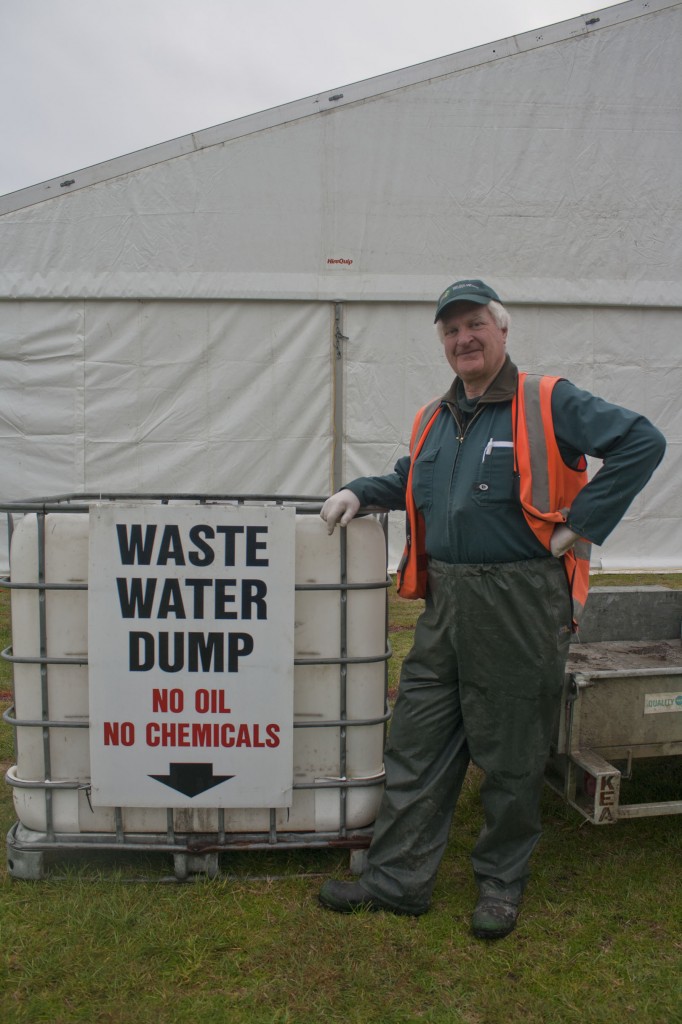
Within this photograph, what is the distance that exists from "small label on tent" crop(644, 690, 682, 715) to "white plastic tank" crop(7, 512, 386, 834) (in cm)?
96

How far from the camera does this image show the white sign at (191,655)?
8.85ft

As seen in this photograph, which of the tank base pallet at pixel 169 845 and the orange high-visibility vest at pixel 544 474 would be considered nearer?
the orange high-visibility vest at pixel 544 474

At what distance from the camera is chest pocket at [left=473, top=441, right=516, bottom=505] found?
100 inches

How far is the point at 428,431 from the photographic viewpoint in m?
2.87

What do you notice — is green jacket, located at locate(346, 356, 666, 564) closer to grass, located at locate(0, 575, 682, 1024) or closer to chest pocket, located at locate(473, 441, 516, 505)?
chest pocket, located at locate(473, 441, 516, 505)

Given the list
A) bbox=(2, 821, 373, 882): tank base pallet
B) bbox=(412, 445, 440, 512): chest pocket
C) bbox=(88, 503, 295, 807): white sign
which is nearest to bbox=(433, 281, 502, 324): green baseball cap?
bbox=(412, 445, 440, 512): chest pocket

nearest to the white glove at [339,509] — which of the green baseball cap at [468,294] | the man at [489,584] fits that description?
the man at [489,584]

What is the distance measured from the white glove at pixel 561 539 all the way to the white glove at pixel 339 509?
2.19ft

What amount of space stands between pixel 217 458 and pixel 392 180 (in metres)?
3.58

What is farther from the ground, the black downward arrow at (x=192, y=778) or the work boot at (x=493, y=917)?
the black downward arrow at (x=192, y=778)

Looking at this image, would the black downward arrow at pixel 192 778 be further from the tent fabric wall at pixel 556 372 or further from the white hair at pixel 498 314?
the tent fabric wall at pixel 556 372

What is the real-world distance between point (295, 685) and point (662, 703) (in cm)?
131

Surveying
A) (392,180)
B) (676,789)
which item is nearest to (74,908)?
(676,789)

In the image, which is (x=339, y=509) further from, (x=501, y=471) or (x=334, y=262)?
(x=334, y=262)
